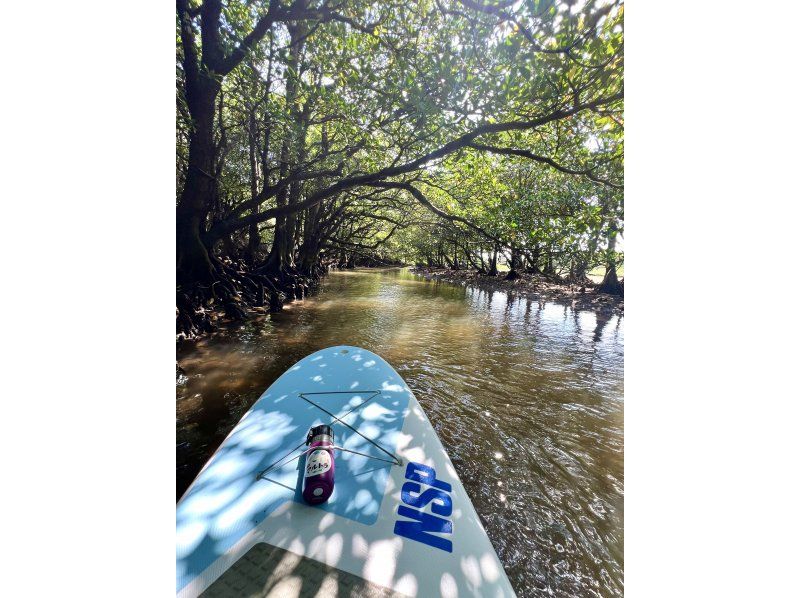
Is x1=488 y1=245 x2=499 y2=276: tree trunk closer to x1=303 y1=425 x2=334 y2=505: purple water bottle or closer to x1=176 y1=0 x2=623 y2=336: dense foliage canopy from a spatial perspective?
x1=176 y1=0 x2=623 y2=336: dense foliage canopy

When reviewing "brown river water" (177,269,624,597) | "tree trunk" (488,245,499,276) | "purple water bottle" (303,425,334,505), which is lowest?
"brown river water" (177,269,624,597)

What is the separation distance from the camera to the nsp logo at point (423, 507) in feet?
4.05

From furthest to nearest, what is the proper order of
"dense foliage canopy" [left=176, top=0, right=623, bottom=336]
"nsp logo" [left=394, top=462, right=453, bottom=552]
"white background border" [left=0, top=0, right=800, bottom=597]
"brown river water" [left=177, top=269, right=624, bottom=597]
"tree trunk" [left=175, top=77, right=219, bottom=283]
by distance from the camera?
"tree trunk" [left=175, top=77, right=219, bottom=283] < "dense foliage canopy" [left=176, top=0, right=623, bottom=336] < "brown river water" [left=177, top=269, right=624, bottom=597] < "nsp logo" [left=394, top=462, right=453, bottom=552] < "white background border" [left=0, top=0, right=800, bottom=597]

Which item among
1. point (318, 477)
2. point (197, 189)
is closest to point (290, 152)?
point (197, 189)

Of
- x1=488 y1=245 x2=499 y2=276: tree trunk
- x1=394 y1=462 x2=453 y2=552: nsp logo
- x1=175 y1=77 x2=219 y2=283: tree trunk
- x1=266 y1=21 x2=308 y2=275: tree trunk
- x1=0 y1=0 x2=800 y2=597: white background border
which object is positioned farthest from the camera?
x1=488 y1=245 x2=499 y2=276: tree trunk

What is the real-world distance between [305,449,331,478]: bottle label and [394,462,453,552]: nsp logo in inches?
15.8

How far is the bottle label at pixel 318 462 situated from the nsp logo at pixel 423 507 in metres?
0.40

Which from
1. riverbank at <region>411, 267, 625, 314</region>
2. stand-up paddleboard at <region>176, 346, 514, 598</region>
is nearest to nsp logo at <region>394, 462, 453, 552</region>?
stand-up paddleboard at <region>176, 346, 514, 598</region>

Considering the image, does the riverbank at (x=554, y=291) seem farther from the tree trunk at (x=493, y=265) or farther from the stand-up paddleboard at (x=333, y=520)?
the stand-up paddleboard at (x=333, y=520)

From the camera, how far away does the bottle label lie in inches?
53.5
